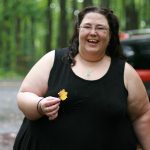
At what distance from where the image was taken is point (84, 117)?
3.18 m

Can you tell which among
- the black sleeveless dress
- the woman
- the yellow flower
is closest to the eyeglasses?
the woman

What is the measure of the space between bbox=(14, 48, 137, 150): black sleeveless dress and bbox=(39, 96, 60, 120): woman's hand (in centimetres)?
9

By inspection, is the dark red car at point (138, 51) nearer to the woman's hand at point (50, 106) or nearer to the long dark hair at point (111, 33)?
the long dark hair at point (111, 33)

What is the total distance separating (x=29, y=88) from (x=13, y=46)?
138ft

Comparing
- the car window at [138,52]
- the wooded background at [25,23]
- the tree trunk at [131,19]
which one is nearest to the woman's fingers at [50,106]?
the car window at [138,52]

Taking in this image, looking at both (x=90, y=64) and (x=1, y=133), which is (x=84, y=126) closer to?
(x=90, y=64)

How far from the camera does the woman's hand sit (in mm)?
3037

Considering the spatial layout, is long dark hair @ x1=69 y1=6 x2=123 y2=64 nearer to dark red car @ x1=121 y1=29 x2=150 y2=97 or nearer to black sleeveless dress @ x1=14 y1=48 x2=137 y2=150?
black sleeveless dress @ x1=14 y1=48 x2=137 y2=150

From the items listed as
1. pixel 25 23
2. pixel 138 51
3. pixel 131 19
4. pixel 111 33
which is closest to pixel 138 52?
pixel 138 51

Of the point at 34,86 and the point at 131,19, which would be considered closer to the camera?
the point at 34,86

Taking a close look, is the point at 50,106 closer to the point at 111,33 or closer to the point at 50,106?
the point at 50,106

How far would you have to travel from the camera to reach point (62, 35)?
95.6ft

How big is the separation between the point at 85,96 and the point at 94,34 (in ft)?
1.18

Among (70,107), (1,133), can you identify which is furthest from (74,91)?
(1,133)
